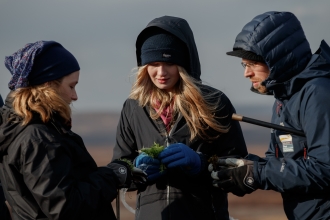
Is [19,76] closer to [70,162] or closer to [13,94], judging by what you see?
[13,94]

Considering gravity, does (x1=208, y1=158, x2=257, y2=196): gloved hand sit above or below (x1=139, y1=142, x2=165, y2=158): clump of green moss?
below

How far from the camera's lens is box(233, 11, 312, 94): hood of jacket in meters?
4.34

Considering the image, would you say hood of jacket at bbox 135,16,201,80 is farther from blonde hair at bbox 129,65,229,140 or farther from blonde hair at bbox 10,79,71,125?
blonde hair at bbox 10,79,71,125

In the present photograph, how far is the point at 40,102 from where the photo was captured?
13.5 ft

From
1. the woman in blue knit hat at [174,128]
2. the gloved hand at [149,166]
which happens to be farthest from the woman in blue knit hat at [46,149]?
the woman in blue knit hat at [174,128]

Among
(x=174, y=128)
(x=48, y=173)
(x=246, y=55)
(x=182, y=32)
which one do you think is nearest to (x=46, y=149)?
(x=48, y=173)

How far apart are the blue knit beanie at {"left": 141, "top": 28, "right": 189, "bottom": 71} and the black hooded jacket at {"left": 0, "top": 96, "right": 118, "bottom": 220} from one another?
3.14ft

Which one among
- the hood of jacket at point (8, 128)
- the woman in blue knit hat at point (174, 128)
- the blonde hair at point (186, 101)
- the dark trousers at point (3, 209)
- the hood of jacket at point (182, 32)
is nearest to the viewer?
the hood of jacket at point (8, 128)

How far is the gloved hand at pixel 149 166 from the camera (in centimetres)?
468

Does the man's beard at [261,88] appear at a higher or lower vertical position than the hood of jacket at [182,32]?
lower

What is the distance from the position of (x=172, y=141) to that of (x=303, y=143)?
953 mm

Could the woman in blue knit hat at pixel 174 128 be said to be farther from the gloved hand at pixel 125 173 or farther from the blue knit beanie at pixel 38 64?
the blue knit beanie at pixel 38 64

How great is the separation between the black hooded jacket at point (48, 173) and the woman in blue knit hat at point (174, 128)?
59 cm

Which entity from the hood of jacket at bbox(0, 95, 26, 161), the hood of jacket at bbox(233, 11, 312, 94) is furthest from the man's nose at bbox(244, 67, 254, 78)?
the hood of jacket at bbox(0, 95, 26, 161)
